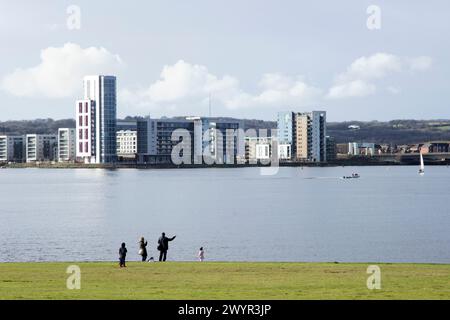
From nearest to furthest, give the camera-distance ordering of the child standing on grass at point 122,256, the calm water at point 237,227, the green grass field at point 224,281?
the green grass field at point 224,281 → the child standing on grass at point 122,256 → the calm water at point 237,227

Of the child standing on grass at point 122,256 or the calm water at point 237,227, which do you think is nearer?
the child standing on grass at point 122,256

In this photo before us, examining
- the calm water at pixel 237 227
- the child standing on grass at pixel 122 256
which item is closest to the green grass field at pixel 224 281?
the child standing on grass at pixel 122 256

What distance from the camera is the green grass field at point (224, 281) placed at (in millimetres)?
22844

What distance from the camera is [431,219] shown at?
83312mm

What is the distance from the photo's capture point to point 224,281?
86.1ft

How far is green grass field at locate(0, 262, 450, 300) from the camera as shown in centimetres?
2284

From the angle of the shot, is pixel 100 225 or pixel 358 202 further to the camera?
pixel 358 202

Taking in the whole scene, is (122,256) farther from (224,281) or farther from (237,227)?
(237,227)

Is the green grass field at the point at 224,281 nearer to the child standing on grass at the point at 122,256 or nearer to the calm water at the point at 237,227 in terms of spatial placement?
the child standing on grass at the point at 122,256

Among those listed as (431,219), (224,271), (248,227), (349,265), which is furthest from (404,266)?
(431,219)

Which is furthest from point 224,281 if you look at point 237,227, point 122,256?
point 237,227
